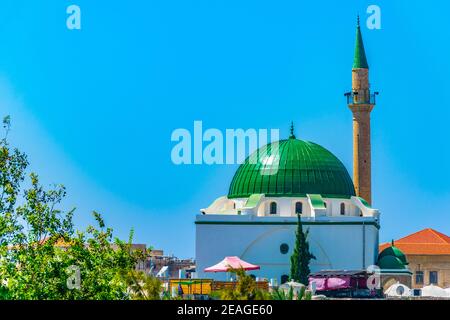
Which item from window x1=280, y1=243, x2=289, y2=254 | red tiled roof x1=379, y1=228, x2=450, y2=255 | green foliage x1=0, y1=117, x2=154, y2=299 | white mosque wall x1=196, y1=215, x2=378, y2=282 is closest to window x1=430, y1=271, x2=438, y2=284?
red tiled roof x1=379, y1=228, x2=450, y2=255

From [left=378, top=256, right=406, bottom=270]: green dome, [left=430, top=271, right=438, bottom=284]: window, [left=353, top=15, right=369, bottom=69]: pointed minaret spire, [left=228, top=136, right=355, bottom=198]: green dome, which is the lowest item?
[left=430, top=271, right=438, bottom=284]: window

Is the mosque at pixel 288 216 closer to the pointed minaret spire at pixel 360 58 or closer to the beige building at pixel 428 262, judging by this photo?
the pointed minaret spire at pixel 360 58

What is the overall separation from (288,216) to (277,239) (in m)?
1.28

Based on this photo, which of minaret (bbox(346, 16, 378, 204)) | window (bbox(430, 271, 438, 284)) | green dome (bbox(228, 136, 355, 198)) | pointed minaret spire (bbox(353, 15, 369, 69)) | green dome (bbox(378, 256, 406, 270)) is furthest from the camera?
window (bbox(430, 271, 438, 284))

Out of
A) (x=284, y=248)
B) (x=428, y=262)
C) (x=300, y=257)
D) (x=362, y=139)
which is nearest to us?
(x=300, y=257)

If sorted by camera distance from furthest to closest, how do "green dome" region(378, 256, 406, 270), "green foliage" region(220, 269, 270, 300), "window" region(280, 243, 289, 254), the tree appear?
"green dome" region(378, 256, 406, 270) < "window" region(280, 243, 289, 254) < the tree < "green foliage" region(220, 269, 270, 300)

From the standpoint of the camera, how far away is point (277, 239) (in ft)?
162

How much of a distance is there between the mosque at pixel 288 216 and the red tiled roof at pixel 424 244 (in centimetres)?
1557

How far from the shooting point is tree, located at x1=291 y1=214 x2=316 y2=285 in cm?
4612

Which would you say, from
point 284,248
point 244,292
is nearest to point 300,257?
point 284,248

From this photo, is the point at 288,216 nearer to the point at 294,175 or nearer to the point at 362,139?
the point at 294,175

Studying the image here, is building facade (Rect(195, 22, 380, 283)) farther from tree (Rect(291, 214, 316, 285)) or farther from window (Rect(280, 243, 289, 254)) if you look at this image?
tree (Rect(291, 214, 316, 285))
